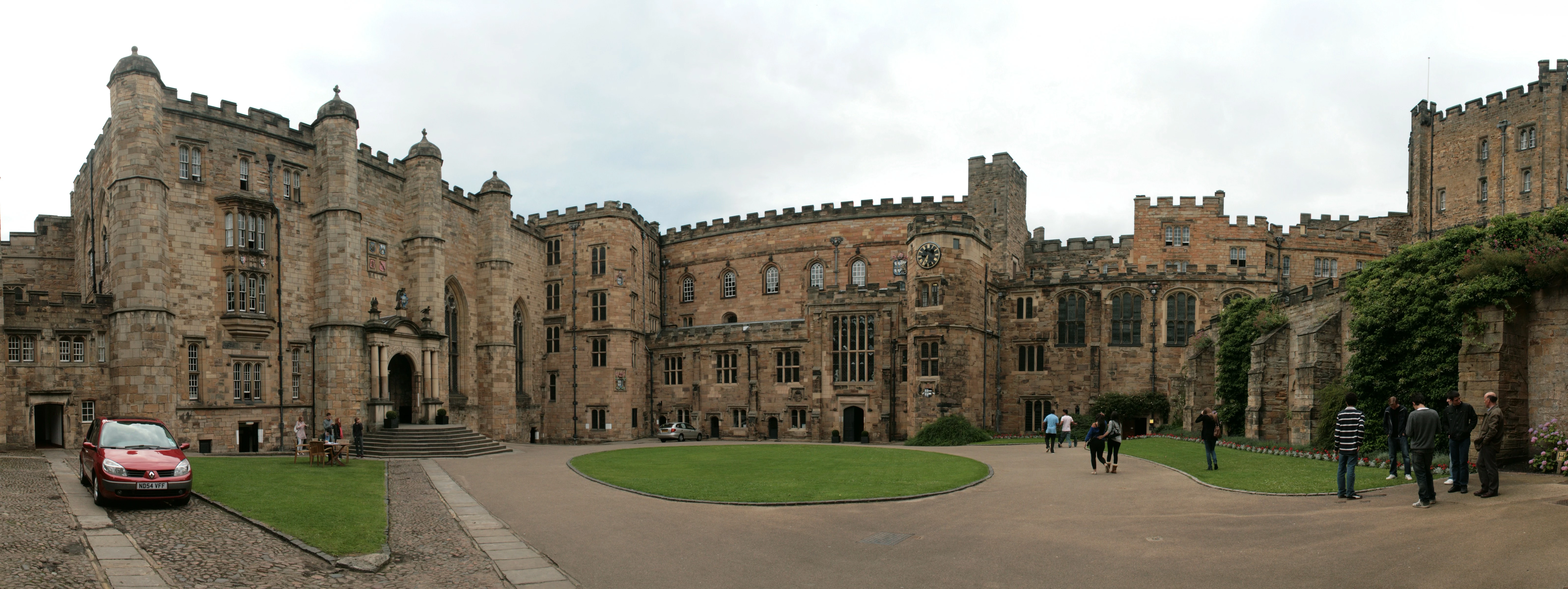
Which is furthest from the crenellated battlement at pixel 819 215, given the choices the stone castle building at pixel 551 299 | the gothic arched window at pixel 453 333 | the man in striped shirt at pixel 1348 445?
the man in striped shirt at pixel 1348 445

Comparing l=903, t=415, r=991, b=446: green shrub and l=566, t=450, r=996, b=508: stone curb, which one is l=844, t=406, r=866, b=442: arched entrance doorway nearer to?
l=903, t=415, r=991, b=446: green shrub

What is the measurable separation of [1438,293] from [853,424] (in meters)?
26.3

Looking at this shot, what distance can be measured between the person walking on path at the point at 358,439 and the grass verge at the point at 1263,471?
83.3ft

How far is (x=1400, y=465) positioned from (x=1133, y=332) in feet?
77.4

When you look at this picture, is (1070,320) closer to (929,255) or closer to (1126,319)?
(1126,319)

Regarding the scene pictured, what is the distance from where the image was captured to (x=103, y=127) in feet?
105

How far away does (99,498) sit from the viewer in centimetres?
1411

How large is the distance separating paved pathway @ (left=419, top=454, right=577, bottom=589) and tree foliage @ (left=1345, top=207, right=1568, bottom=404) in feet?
58.2

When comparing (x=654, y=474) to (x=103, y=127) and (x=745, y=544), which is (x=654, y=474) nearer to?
(x=745, y=544)

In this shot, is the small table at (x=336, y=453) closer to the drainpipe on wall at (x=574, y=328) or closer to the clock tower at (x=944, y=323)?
the drainpipe on wall at (x=574, y=328)

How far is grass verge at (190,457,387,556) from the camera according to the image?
12.6 m

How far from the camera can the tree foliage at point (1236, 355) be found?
31062mm

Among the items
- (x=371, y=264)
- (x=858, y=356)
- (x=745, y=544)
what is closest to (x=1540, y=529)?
(x=745, y=544)

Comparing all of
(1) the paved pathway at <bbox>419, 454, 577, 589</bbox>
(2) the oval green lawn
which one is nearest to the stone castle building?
(2) the oval green lawn
